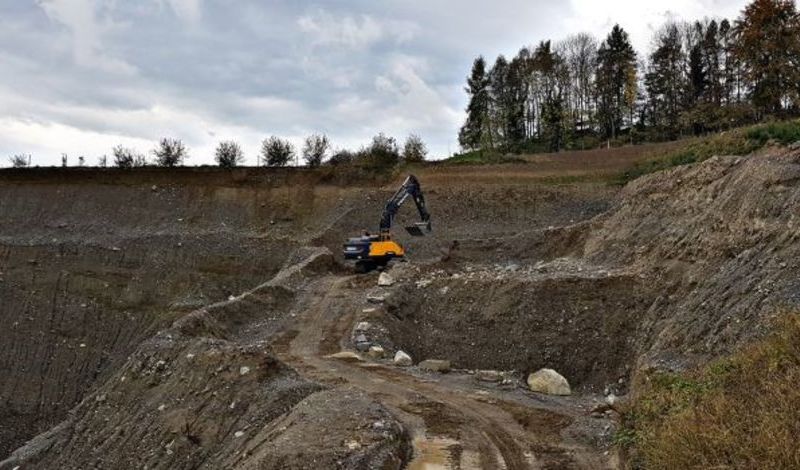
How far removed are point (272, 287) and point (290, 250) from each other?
1167 centimetres

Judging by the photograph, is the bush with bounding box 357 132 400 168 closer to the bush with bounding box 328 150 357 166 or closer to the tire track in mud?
the bush with bounding box 328 150 357 166

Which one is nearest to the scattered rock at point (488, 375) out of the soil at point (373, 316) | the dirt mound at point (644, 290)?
the soil at point (373, 316)

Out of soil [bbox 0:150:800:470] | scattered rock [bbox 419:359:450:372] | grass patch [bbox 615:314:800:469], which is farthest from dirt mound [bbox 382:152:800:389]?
grass patch [bbox 615:314:800:469]

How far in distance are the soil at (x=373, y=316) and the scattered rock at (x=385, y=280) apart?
0.54m

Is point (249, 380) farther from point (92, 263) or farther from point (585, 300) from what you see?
point (92, 263)

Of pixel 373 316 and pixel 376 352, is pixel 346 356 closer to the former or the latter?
pixel 376 352

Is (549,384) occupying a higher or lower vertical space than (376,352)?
lower

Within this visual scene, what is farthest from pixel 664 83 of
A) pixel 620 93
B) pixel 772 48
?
pixel 772 48

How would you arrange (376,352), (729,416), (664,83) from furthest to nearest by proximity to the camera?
(664,83) < (376,352) < (729,416)

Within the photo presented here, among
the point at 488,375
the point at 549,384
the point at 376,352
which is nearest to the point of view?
the point at 549,384

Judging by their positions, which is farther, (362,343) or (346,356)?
(362,343)

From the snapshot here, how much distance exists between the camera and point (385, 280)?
915 inches

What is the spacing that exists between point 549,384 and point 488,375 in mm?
1687

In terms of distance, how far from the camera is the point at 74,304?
31.4 metres
